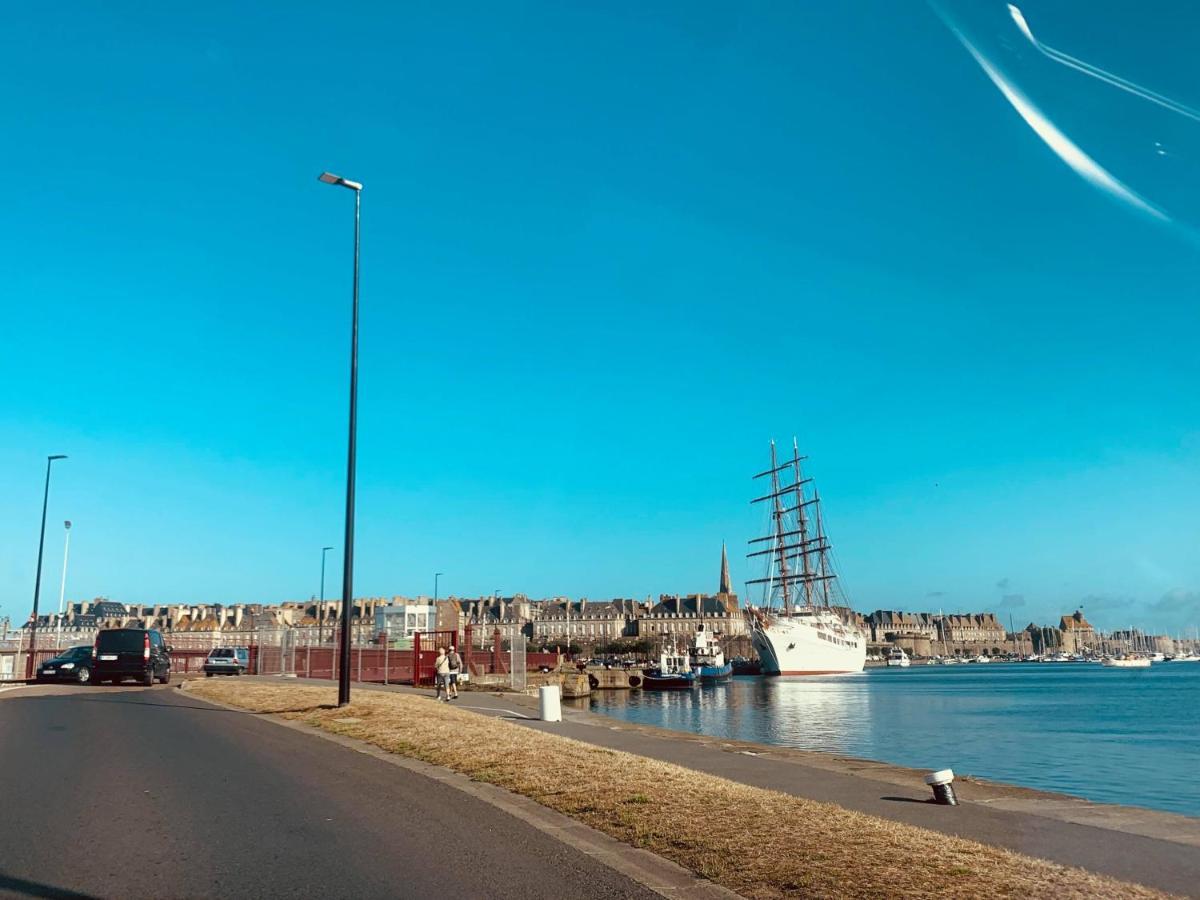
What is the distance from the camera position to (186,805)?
10023 millimetres

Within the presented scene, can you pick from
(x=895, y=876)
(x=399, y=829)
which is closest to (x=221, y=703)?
(x=399, y=829)

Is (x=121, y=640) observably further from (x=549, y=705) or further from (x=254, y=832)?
(x=254, y=832)

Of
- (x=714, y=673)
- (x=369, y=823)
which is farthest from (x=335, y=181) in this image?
(x=714, y=673)

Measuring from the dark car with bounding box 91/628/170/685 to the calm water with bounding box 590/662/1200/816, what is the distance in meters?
21.5

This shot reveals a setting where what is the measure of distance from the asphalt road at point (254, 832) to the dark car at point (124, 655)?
18883 millimetres

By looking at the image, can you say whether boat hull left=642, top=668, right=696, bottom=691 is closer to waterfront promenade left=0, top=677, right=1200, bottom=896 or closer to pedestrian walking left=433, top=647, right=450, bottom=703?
pedestrian walking left=433, top=647, right=450, bottom=703

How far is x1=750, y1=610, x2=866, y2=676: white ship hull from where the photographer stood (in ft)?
399

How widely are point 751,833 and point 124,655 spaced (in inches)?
1189

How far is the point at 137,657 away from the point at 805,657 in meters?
101

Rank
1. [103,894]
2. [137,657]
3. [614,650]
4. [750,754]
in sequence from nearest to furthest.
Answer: [103,894], [750,754], [137,657], [614,650]

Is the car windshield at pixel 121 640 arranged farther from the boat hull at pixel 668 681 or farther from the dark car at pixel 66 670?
the boat hull at pixel 668 681

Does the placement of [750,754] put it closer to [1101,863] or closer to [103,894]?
[1101,863]

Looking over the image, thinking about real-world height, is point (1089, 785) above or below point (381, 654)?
below

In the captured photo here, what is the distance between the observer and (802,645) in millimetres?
122312
